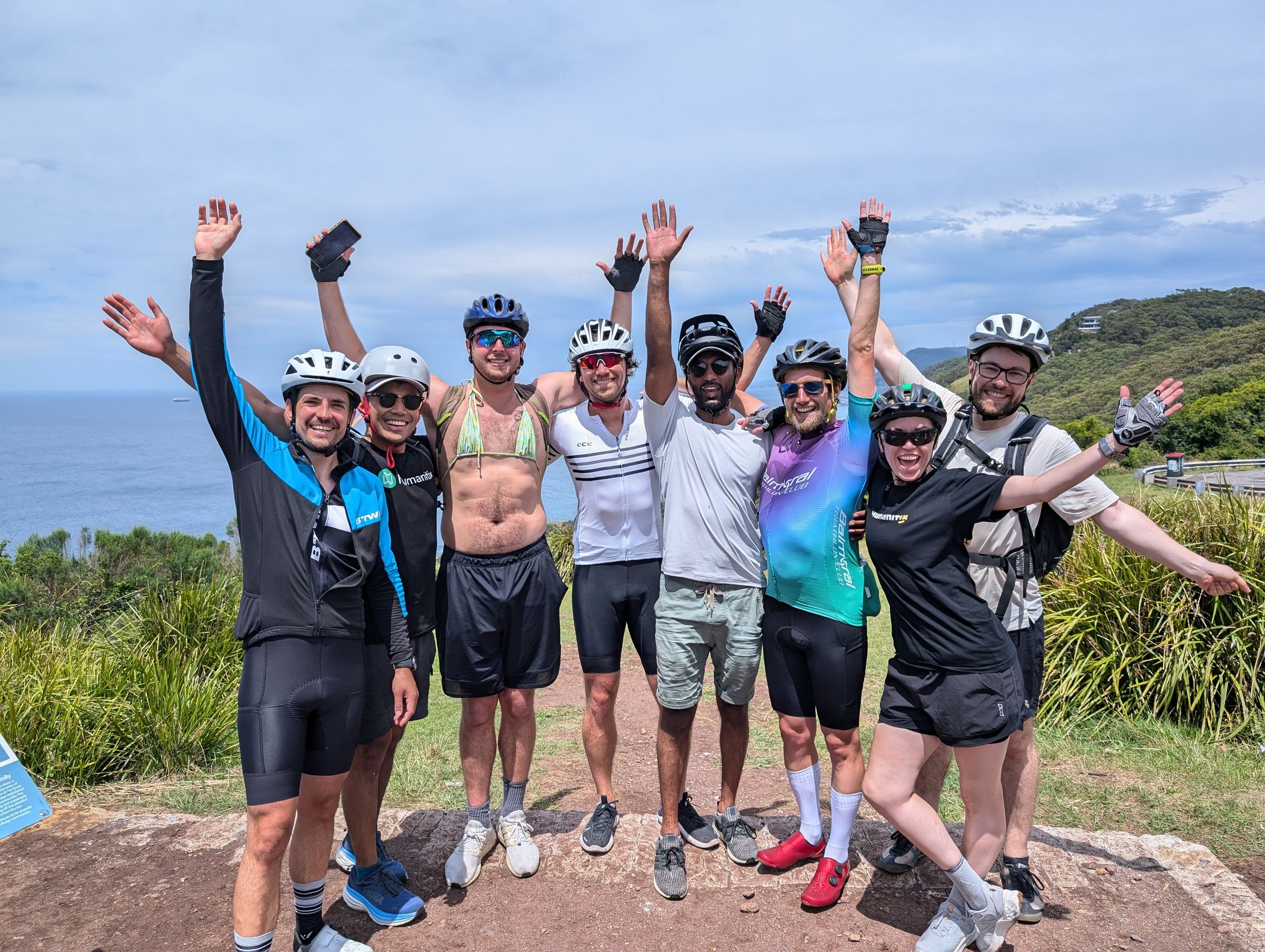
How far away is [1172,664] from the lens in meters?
7.69

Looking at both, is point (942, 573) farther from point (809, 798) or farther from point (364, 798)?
point (364, 798)

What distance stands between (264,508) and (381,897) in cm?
222

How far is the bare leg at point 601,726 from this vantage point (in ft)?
17.1

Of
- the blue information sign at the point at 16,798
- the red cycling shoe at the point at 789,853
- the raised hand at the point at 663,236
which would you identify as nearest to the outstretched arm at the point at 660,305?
the raised hand at the point at 663,236

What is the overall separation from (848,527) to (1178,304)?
4082 inches

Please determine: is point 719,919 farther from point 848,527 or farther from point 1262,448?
point 1262,448

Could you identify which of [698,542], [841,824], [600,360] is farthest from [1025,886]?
[600,360]

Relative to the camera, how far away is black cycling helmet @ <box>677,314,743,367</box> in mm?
4867

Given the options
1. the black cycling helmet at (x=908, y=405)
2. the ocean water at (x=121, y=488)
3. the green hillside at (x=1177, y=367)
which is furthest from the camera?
the ocean water at (x=121, y=488)

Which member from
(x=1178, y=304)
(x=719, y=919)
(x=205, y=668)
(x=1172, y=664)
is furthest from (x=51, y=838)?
(x=1178, y=304)

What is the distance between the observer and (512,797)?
531 cm

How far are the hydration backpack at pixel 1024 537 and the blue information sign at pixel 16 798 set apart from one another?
469 cm

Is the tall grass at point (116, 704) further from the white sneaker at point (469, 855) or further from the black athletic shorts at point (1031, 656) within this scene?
the black athletic shorts at point (1031, 656)

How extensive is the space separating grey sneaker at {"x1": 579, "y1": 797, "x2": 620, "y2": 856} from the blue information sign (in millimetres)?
2726
